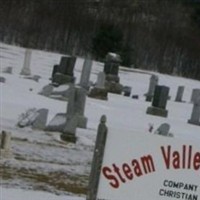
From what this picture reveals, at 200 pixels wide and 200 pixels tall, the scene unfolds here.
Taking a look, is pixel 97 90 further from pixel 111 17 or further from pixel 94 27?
pixel 111 17

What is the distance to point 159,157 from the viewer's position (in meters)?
6.35

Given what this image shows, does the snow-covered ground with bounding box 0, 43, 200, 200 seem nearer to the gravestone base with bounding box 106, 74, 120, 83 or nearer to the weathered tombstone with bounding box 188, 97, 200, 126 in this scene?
the weathered tombstone with bounding box 188, 97, 200, 126

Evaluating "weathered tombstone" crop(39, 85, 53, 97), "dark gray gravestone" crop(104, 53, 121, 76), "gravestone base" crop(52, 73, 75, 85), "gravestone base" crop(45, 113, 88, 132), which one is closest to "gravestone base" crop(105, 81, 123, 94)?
"dark gray gravestone" crop(104, 53, 121, 76)

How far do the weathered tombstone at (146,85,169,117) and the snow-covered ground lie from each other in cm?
25

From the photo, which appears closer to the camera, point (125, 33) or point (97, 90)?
point (97, 90)

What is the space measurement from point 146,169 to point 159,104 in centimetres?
1664

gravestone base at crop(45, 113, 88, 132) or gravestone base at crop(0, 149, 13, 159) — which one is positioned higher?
gravestone base at crop(45, 113, 88, 132)

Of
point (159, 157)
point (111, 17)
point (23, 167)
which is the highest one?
point (111, 17)

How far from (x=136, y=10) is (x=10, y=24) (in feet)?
41.8

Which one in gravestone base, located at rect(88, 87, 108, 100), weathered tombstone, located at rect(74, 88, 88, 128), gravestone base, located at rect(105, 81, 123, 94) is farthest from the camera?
gravestone base, located at rect(105, 81, 123, 94)

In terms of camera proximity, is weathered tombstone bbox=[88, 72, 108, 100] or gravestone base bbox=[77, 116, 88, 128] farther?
weathered tombstone bbox=[88, 72, 108, 100]

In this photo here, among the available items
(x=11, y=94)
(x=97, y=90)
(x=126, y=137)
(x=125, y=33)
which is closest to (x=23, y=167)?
(x=126, y=137)

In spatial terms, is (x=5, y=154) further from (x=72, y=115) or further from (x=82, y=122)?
(x=82, y=122)

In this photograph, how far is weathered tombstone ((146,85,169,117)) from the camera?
2261 centimetres
